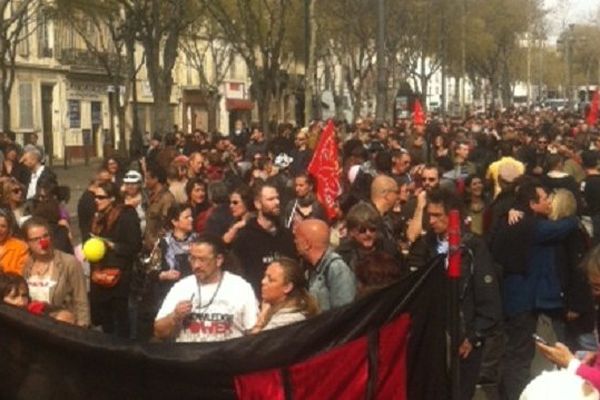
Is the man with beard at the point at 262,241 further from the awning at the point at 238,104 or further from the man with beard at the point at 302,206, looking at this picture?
the awning at the point at 238,104

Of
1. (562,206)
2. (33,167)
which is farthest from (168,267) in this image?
(33,167)

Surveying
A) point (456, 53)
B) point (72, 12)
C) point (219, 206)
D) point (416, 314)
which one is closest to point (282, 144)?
point (219, 206)

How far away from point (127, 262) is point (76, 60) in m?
49.5

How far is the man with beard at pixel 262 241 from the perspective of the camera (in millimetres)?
9086

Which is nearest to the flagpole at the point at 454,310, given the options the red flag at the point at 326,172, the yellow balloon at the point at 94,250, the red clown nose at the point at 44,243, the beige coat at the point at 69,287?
the beige coat at the point at 69,287

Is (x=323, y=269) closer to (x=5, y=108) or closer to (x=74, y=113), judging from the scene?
(x=5, y=108)

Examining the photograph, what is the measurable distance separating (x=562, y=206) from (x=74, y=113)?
164 ft

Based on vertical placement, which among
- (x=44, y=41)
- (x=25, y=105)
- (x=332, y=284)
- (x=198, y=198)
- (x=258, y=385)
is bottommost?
(x=258, y=385)

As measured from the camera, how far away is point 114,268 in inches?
376

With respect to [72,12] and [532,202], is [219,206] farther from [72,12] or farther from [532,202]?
[72,12]

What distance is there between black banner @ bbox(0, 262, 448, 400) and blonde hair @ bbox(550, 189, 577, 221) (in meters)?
4.15

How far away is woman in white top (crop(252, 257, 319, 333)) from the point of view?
21.4ft

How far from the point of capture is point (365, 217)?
8320 millimetres

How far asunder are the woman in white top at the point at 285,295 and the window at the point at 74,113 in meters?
51.2
